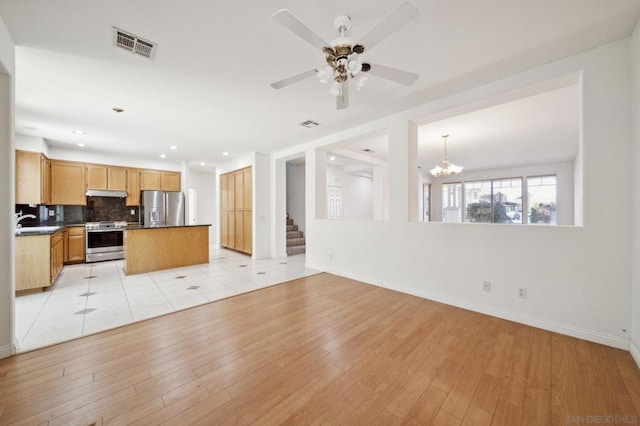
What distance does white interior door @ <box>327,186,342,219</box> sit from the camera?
27.5 feet

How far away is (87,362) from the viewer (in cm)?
201

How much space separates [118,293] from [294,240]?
4537mm

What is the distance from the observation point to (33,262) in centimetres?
360

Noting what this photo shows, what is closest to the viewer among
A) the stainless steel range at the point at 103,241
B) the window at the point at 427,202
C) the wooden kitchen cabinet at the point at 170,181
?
the stainless steel range at the point at 103,241

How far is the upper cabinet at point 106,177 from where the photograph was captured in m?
6.14

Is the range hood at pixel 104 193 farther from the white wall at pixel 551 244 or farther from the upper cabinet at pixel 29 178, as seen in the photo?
the white wall at pixel 551 244

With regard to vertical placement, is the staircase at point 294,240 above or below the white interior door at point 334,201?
below

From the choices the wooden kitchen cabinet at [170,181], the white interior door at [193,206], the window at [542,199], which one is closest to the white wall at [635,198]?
the window at [542,199]

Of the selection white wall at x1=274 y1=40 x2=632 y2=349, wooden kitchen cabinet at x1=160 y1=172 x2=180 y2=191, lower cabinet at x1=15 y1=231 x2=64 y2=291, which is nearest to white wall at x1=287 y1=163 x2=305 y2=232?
wooden kitchen cabinet at x1=160 y1=172 x2=180 y2=191

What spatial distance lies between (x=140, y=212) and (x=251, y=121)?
16.8 feet

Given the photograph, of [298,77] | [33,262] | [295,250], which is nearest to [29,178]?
[33,262]

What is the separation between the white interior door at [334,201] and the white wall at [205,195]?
4150 millimetres

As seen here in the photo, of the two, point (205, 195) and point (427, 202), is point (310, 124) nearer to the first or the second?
point (205, 195)

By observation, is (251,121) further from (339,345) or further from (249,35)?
(339,345)
